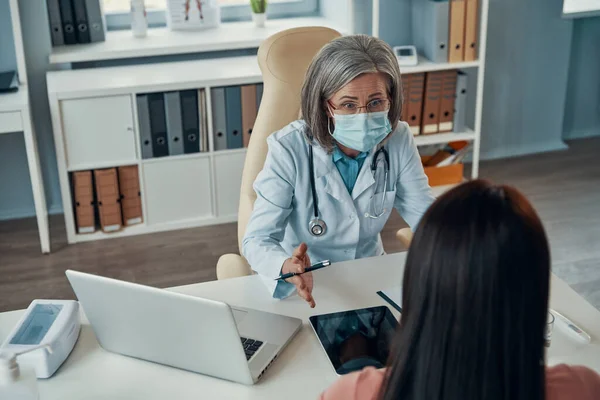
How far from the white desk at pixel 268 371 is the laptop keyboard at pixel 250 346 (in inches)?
2.0

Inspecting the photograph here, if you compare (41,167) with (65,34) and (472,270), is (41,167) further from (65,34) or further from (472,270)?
(472,270)

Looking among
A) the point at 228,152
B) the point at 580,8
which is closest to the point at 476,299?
the point at 228,152

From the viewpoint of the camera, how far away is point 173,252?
352 centimetres

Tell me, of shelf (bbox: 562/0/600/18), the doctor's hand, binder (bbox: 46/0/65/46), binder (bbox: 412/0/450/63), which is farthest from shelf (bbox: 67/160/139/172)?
shelf (bbox: 562/0/600/18)

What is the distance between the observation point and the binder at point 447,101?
3.87 meters

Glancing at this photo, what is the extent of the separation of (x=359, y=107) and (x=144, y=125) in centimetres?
173

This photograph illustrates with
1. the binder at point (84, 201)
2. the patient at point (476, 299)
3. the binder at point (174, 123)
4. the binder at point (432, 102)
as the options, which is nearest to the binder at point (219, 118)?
the binder at point (174, 123)

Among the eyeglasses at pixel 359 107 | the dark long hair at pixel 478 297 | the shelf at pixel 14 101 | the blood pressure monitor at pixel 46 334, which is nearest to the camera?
the dark long hair at pixel 478 297

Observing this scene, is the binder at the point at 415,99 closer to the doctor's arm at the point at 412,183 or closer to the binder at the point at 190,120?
the binder at the point at 190,120

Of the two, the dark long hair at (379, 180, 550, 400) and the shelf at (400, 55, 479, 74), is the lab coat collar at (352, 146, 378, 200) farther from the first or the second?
the shelf at (400, 55, 479, 74)

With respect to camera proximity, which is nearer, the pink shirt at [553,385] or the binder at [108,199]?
the pink shirt at [553,385]

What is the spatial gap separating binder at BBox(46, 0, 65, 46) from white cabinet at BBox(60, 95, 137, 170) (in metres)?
0.49

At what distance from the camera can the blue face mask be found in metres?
1.99

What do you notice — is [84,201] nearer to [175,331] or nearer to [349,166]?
[349,166]
